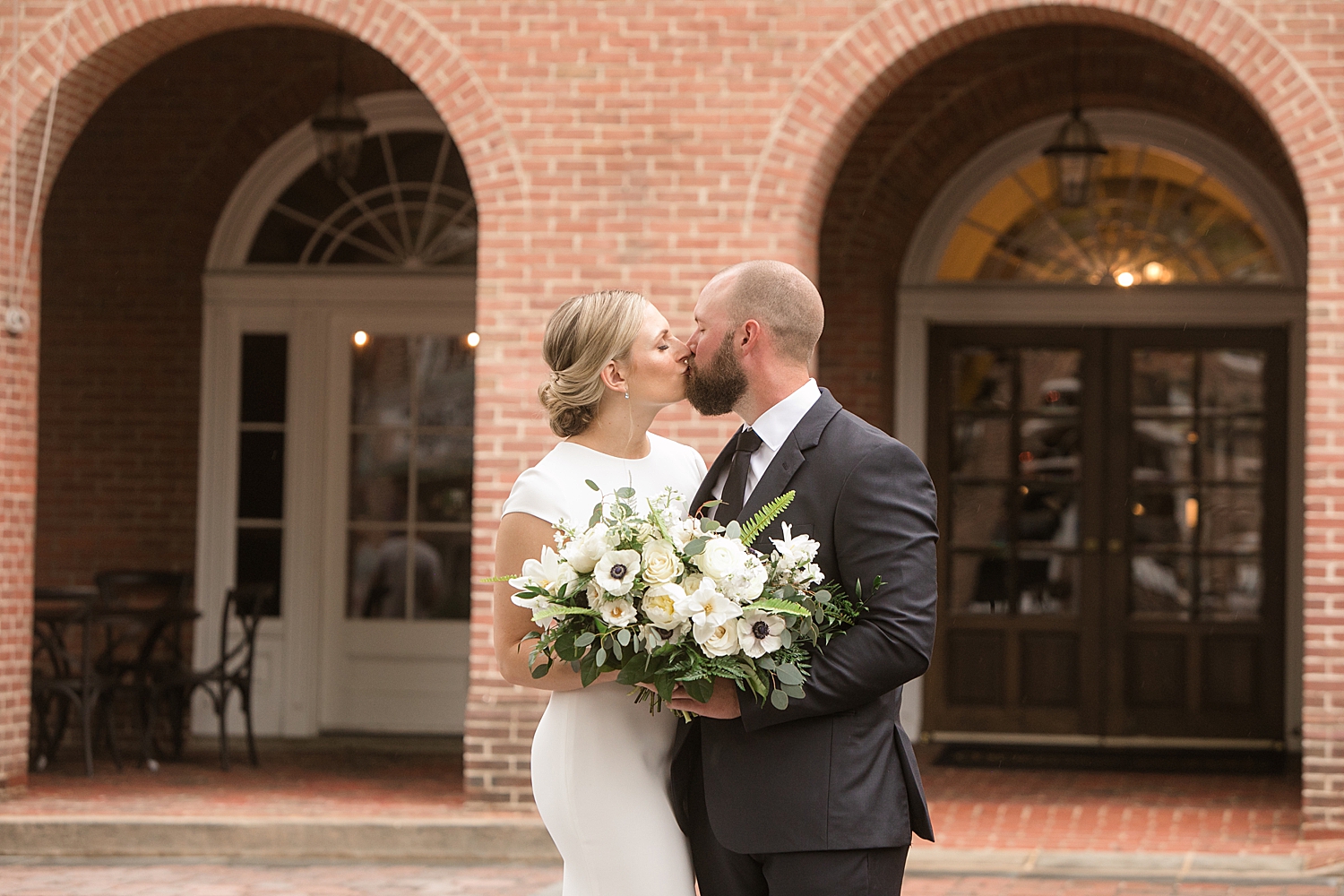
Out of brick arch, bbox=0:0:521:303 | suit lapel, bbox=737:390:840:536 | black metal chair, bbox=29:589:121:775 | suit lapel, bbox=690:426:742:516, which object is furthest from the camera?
Answer: black metal chair, bbox=29:589:121:775

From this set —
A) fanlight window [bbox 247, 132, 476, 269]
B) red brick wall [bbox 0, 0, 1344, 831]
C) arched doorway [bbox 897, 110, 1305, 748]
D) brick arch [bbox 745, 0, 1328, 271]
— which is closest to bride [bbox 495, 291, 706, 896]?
red brick wall [bbox 0, 0, 1344, 831]

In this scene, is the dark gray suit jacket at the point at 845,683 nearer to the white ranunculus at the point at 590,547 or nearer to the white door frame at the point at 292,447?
the white ranunculus at the point at 590,547

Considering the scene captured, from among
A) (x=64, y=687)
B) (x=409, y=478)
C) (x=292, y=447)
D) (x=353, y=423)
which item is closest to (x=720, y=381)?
(x=64, y=687)

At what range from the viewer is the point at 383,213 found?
31.9 ft

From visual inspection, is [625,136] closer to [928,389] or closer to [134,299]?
[928,389]

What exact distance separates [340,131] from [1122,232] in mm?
4925

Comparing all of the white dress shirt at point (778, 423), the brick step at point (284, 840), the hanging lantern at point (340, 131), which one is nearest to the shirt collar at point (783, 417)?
the white dress shirt at point (778, 423)

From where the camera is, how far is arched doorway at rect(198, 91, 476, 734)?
31.6ft

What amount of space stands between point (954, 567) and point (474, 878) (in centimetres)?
450

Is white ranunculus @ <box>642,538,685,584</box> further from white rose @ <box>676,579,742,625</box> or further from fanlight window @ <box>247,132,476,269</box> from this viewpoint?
fanlight window @ <box>247,132,476,269</box>

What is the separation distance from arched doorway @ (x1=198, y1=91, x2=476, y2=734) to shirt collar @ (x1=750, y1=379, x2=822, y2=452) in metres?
6.86

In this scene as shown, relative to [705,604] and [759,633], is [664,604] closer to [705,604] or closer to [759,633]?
[705,604]

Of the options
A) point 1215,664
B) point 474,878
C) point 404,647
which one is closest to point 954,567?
point 1215,664

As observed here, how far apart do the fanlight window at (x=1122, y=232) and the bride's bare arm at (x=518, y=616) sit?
23.6ft
